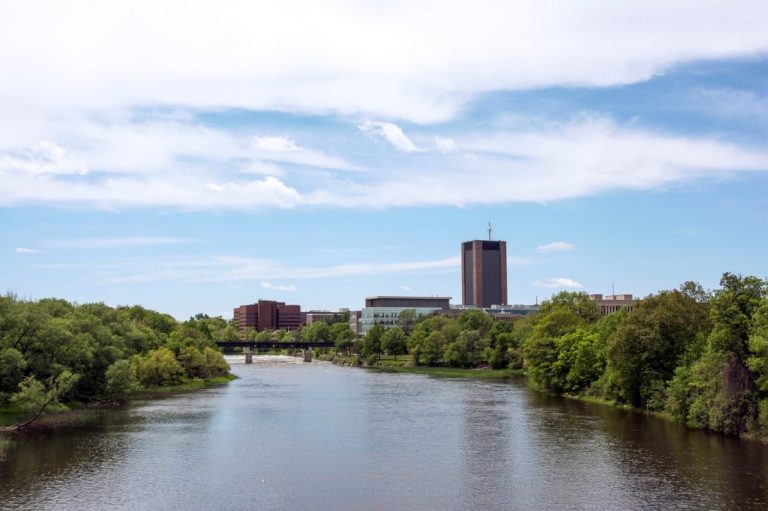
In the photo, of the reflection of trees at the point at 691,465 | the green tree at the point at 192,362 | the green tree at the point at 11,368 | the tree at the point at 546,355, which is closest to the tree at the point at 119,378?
the green tree at the point at 11,368

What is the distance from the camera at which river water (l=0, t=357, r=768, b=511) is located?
4575cm

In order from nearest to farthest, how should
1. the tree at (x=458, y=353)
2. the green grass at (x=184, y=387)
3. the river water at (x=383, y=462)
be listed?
1. the river water at (x=383, y=462)
2. the green grass at (x=184, y=387)
3. the tree at (x=458, y=353)

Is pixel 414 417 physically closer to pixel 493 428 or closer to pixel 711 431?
pixel 493 428

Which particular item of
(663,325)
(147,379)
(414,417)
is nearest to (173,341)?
(147,379)

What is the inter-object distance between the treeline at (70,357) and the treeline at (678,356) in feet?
195

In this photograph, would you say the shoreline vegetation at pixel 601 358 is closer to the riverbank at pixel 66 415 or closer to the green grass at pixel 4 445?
the riverbank at pixel 66 415

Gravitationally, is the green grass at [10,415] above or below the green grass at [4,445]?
above

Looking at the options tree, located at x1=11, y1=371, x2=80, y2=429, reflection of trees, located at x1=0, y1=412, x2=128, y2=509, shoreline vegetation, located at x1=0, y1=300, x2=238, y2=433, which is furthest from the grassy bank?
tree, located at x1=11, y1=371, x2=80, y2=429

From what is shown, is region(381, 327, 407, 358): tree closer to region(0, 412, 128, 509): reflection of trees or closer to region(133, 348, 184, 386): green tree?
region(133, 348, 184, 386): green tree

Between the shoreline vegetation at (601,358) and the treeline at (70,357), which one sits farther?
the treeline at (70,357)

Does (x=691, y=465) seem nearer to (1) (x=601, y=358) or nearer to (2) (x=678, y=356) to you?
(2) (x=678, y=356)

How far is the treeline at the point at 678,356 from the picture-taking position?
64062 millimetres

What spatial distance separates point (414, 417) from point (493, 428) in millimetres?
11663

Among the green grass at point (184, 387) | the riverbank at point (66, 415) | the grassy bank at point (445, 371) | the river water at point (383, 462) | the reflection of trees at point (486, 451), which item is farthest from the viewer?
the grassy bank at point (445, 371)
